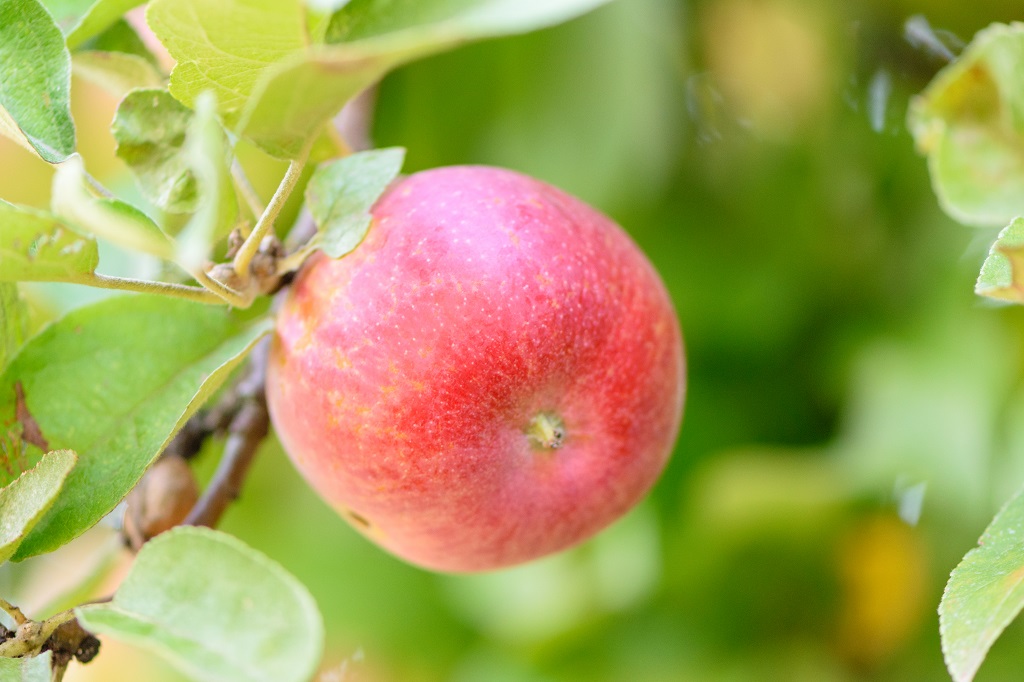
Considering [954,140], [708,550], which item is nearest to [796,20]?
[954,140]

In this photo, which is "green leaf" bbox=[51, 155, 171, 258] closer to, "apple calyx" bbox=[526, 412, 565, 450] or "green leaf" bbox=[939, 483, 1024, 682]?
"apple calyx" bbox=[526, 412, 565, 450]

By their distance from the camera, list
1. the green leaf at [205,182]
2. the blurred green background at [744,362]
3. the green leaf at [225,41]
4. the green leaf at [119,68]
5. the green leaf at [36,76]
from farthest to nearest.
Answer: the blurred green background at [744,362] < the green leaf at [119,68] < the green leaf at [36,76] < the green leaf at [225,41] < the green leaf at [205,182]

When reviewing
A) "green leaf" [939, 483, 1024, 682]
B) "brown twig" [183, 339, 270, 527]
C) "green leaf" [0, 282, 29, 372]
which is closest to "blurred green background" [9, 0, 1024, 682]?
"brown twig" [183, 339, 270, 527]

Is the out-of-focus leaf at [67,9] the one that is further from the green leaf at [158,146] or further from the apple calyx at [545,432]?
the apple calyx at [545,432]

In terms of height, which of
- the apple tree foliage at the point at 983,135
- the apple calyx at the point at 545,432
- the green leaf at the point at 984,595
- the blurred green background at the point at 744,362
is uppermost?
the apple tree foliage at the point at 983,135

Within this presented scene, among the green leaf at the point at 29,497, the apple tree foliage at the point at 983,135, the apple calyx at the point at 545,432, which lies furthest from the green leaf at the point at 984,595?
the green leaf at the point at 29,497

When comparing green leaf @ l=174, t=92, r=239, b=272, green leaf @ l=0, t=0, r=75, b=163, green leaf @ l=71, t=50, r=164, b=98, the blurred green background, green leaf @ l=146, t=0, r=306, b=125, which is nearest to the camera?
green leaf @ l=174, t=92, r=239, b=272

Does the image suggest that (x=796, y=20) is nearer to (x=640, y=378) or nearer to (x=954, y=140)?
(x=954, y=140)
